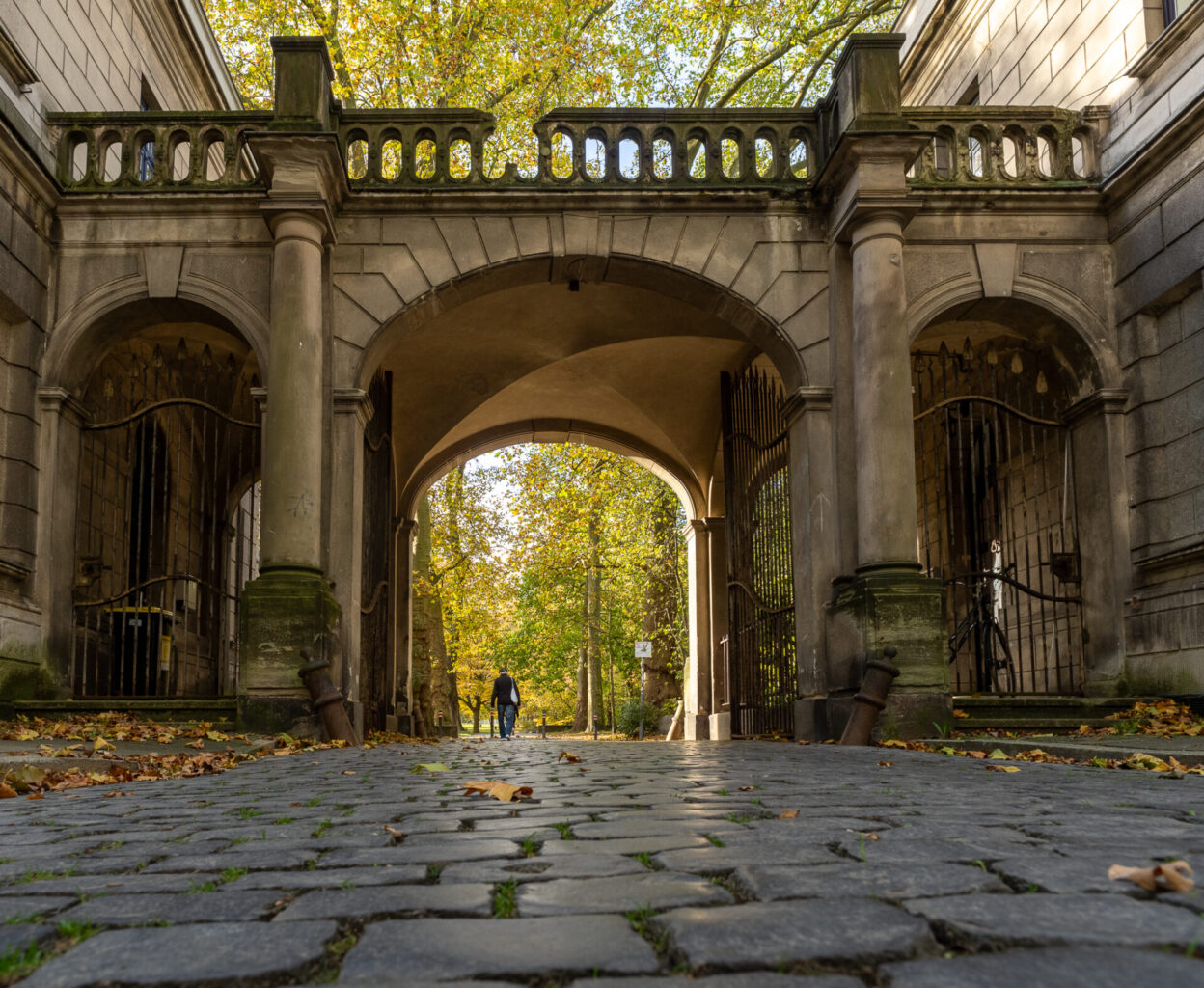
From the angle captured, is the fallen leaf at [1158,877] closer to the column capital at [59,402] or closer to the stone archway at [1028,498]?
the stone archway at [1028,498]

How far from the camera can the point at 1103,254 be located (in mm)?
10539

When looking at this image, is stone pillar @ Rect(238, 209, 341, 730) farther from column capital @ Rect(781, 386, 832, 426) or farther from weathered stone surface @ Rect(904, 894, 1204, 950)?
weathered stone surface @ Rect(904, 894, 1204, 950)

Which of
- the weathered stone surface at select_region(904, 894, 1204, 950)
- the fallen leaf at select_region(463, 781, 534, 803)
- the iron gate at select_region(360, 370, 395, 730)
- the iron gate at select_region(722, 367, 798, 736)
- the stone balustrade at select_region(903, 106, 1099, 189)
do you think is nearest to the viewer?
the weathered stone surface at select_region(904, 894, 1204, 950)

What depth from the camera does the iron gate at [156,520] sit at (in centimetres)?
1077

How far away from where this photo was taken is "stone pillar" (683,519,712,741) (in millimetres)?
15648

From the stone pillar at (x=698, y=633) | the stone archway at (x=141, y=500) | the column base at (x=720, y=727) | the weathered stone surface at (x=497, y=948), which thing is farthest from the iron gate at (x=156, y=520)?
the weathered stone surface at (x=497, y=948)

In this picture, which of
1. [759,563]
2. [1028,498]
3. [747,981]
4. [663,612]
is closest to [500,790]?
[747,981]

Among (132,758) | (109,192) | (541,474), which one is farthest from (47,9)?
(541,474)

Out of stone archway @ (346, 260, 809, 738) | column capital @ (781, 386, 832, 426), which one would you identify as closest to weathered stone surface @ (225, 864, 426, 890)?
column capital @ (781, 386, 832, 426)

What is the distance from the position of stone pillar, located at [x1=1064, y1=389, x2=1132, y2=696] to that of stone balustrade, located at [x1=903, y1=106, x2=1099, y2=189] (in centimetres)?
206

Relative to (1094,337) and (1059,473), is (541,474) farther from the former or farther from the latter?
(1094,337)

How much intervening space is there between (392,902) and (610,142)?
9489 millimetres

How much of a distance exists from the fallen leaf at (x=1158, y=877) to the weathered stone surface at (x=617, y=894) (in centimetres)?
72

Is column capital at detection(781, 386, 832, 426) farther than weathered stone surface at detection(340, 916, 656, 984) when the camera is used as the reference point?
Yes
